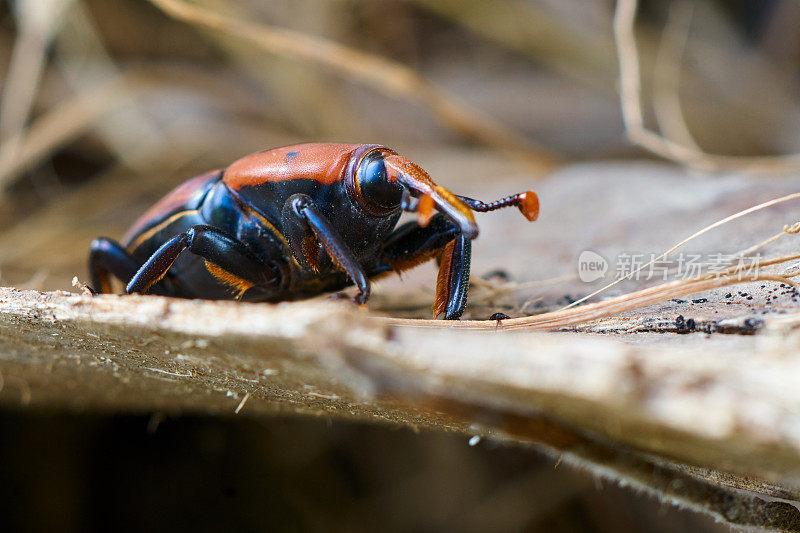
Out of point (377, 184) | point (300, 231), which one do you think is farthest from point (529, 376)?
point (300, 231)

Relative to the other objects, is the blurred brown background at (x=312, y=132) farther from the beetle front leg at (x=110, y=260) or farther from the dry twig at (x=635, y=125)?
the dry twig at (x=635, y=125)

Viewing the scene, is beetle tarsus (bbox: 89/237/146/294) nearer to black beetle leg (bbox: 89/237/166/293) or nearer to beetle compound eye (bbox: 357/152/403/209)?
black beetle leg (bbox: 89/237/166/293)

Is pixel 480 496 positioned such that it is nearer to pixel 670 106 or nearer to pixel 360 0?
pixel 670 106

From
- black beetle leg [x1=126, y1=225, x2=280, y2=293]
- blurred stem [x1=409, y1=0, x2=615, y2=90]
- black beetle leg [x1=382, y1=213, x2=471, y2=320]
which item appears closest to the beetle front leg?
black beetle leg [x1=126, y1=225, x2=280, y2=293]

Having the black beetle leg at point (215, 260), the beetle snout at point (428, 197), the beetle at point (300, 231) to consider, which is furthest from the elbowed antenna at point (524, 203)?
the black beetle leg at point (215, 260)

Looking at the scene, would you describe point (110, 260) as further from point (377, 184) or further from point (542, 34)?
point (542, 34)

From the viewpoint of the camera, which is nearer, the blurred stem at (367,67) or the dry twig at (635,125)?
the dry twig at (635,125)
